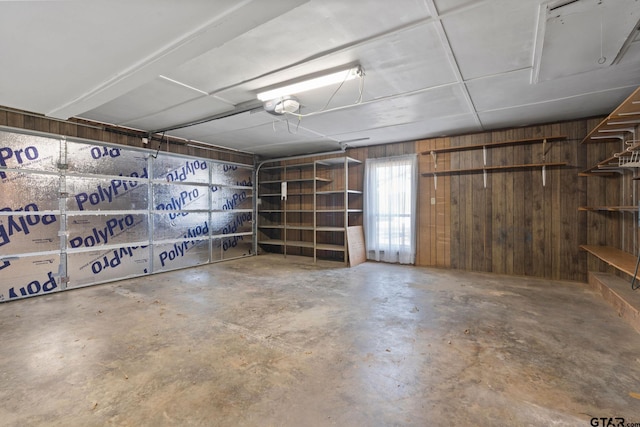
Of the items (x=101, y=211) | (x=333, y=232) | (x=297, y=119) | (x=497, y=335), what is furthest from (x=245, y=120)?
(x=497, y=335)

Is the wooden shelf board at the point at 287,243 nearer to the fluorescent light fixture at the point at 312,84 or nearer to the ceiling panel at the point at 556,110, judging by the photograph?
the fluorescent light fixture at the point at 312,84

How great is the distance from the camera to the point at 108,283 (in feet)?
14.5

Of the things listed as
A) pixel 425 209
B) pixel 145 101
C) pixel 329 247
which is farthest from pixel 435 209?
pixel 145 101

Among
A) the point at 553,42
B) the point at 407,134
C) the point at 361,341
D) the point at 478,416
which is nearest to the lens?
the point at 478,416

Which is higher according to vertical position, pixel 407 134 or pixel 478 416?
pixel 407 134

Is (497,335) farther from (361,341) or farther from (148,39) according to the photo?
(148,39)

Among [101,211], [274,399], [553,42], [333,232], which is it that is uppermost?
[553,42]

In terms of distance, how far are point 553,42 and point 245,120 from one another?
3.52 metres

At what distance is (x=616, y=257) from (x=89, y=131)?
7120mm

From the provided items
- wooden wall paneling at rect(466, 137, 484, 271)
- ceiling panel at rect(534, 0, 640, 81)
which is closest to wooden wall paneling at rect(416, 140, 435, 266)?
wooden wall paneling at rect(466, 137, 484, 271)

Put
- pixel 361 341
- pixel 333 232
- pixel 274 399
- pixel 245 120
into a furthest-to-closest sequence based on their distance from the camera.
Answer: pixel 333 232 < pixel 245 120 < pixel 361 341 < pixel 274 399

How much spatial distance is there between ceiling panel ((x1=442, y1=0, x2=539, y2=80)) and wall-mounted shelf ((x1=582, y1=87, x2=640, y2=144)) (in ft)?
2.79

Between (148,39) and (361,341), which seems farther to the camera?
(361,341)

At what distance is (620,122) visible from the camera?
303cm
